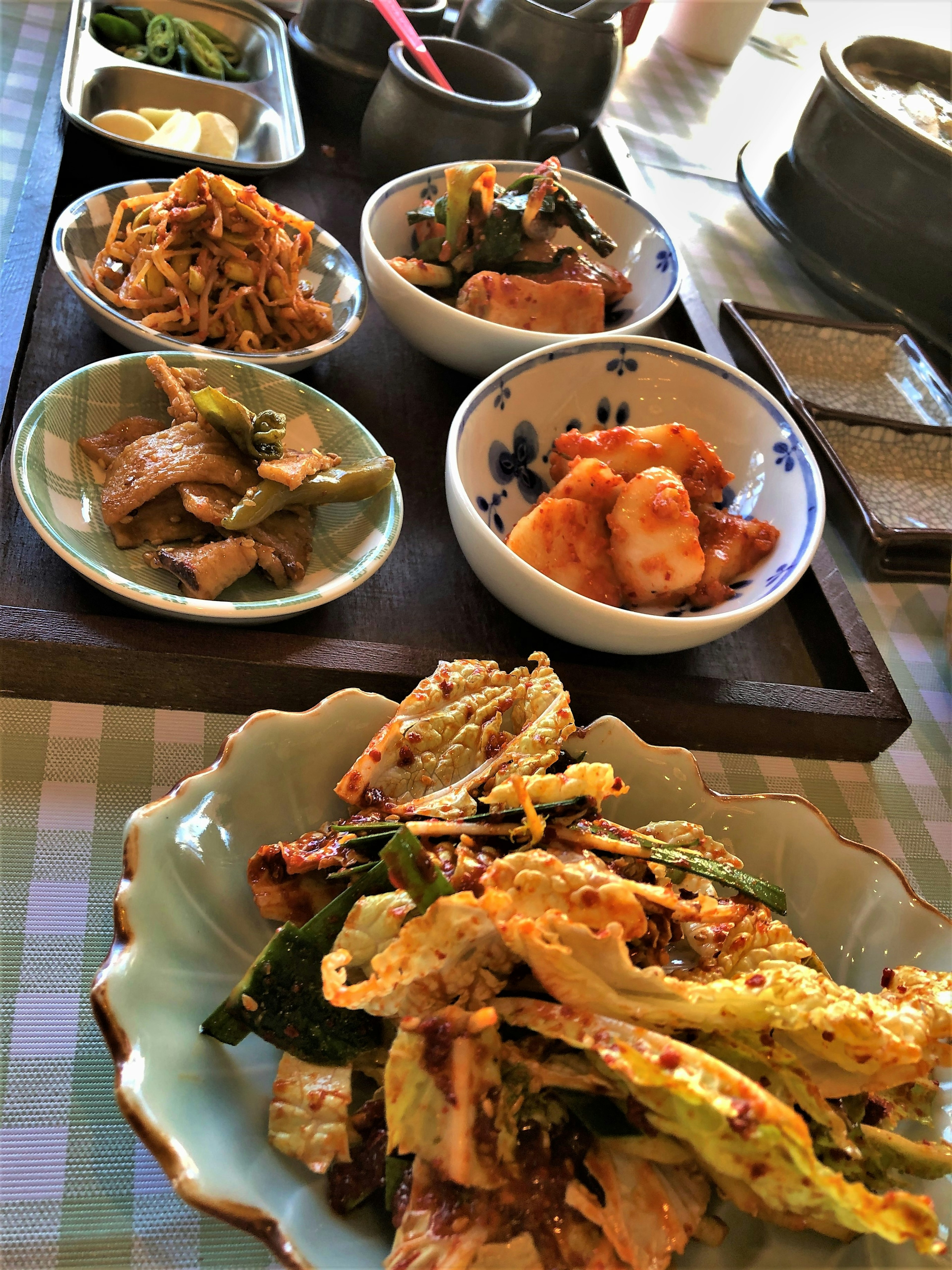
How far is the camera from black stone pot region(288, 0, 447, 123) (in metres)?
1.89

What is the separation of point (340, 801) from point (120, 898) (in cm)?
24

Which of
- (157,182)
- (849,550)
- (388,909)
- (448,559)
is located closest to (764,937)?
(388,909)

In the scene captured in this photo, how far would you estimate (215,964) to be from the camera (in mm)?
729

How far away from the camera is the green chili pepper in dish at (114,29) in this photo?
1902 millimetres

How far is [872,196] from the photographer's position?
1947mm

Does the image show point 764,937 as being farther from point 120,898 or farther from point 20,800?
point 20,800

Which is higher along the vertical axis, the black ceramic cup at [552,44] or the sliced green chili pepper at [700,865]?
the black ceramic cup at [552,44]

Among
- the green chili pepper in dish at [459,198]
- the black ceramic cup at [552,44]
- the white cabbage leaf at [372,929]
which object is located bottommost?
the white cabbage leaf at [372,929]

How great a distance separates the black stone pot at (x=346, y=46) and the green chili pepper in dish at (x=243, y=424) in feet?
4.10

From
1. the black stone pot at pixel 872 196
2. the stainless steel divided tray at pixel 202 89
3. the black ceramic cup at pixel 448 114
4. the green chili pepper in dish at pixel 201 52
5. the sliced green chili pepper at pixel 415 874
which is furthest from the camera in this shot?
the green chili pepper in dish at pixel 201 52

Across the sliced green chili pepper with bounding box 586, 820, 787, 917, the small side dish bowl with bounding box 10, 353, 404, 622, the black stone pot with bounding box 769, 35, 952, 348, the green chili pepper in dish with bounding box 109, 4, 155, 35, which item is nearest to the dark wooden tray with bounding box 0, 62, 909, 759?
the small side dish bowl with bounding box 10, 353, 404, 622

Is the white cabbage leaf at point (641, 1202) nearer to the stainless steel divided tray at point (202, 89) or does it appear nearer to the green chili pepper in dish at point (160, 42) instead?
the stainless steel divided tray at point (202, 89)

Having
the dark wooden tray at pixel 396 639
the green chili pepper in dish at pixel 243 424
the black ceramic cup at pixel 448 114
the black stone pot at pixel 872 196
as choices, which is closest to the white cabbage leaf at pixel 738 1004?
the dark wooden tray at pixel 396 639

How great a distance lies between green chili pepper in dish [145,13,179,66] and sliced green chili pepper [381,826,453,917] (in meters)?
2.02
